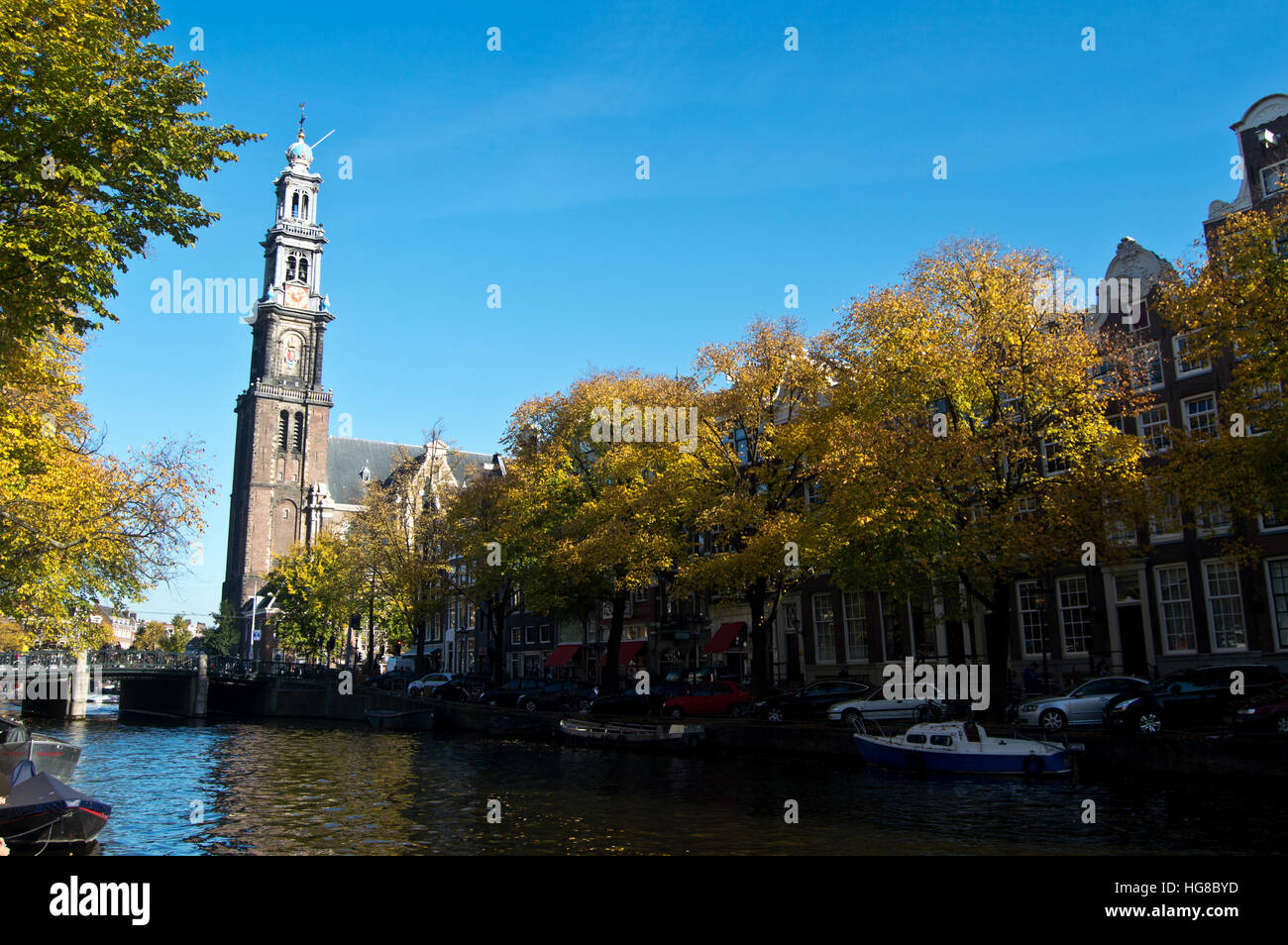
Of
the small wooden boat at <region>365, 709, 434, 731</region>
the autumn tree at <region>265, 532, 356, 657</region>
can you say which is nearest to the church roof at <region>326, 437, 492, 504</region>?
the autumn tree at <region>265, 532, 356, 657</region>

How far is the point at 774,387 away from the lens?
39.3 meters

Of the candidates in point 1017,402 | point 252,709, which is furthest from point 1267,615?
point 252,709

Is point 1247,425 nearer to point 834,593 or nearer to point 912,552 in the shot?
point 912,552

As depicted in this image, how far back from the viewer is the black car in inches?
1049

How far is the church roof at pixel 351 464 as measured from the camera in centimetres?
13225

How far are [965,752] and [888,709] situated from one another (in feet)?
23.9

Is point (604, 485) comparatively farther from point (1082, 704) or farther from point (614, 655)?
point (1082, 704)

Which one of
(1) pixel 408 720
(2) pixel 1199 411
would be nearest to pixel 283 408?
(1) pixel 408 720

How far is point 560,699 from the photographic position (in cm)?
4919

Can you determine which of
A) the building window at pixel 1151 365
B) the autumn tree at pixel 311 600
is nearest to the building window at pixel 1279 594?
the building window at pixel 1151 365

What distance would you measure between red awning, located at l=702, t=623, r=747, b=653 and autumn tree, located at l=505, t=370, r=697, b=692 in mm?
6930

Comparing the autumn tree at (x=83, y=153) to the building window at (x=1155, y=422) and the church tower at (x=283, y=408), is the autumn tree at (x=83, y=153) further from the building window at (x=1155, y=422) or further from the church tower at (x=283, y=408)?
the church tower at (x=283, y=408)

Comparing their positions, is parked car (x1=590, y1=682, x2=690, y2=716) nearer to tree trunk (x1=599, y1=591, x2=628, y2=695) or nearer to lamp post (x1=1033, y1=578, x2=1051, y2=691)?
tree trunk (x1=599, y1=591, x2=628, y2=695)
